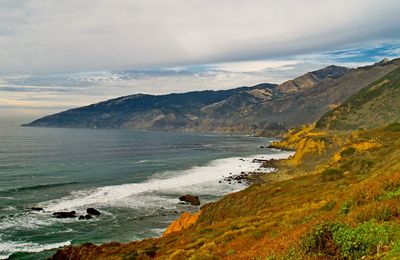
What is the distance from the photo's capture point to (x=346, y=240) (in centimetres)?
945

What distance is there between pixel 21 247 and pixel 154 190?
38877 millimetres

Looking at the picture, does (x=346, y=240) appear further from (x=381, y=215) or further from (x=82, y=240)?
(x=82, y=240)

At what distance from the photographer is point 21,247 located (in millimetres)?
44875

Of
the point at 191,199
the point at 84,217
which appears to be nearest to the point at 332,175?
the point at 191,199

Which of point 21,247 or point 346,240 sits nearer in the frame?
point 346,240

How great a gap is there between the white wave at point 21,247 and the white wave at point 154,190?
17.9m

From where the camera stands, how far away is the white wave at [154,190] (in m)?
69.0

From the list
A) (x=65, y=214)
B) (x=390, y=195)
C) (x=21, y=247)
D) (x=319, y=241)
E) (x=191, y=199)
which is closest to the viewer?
(x=319, y=241)

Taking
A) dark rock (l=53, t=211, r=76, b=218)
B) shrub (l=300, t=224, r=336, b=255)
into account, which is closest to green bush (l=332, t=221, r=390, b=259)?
shrub (l=300, t=224, r=336, b=255)

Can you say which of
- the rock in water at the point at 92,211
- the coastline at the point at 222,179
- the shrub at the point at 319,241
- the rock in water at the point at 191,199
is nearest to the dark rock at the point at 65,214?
the rock in water at the point at 92,211

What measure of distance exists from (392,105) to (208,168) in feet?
375

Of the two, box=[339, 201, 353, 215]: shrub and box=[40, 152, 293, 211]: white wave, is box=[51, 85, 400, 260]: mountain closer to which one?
box=[339, 201, 353, 215]: shrub

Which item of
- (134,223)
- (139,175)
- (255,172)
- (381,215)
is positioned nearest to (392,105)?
(255,172)

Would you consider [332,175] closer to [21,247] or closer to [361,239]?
[361,239]
